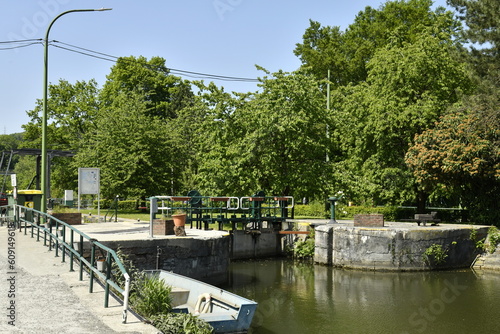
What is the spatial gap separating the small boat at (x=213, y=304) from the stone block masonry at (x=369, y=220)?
1184 cm

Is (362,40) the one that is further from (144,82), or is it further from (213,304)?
(213,304)

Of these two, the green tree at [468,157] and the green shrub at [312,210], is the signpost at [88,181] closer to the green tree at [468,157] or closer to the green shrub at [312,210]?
the green tree at [468,157]

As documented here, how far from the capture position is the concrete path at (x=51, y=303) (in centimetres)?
767

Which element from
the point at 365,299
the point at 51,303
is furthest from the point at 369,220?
the point at 51,303

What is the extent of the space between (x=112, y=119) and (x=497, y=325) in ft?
100

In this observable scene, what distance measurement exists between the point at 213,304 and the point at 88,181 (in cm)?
1365

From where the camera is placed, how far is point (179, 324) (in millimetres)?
8688

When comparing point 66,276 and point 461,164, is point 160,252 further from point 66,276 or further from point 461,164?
point 461,164

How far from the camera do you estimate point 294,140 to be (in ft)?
91.7

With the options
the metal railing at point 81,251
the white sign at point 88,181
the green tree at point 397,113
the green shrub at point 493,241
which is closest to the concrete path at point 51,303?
the metal railing at point 81,251

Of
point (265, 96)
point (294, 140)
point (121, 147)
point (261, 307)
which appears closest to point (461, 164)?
point (294, 140)

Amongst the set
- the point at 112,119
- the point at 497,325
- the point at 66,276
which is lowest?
the point at 497,325

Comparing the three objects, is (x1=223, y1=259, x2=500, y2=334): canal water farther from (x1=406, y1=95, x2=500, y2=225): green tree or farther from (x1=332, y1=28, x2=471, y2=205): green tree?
(x1=332, y1=28, x2=471, y2=205): green tree

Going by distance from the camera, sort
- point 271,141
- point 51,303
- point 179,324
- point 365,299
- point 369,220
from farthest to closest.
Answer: point 271,141, point 369,220, point 365,299, point 51,303, point 179,324
